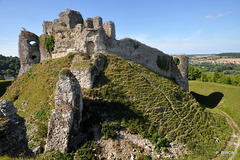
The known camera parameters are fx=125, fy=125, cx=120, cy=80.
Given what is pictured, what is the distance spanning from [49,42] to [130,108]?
18.2 meters

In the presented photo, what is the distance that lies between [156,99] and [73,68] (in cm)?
1121

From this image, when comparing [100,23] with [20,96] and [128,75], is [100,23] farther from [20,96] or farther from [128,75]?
[20,96]

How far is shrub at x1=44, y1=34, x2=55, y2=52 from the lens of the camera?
21.6 metres

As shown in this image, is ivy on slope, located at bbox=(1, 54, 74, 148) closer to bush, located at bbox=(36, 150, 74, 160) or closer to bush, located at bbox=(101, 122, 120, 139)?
bush, located at bbox=(36, 150, 74, 160)

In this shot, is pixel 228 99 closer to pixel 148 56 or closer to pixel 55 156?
pixel 148 56

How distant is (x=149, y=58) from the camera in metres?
24.2

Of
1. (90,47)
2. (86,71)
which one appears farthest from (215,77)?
(86,71)

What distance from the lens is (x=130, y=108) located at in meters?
14.1

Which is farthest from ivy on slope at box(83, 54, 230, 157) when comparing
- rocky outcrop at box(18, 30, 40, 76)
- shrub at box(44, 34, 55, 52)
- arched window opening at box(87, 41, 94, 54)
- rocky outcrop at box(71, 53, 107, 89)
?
rocky outcrop at box(18, 30, 40, 76)

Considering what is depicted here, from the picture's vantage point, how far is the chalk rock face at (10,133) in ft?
23.2

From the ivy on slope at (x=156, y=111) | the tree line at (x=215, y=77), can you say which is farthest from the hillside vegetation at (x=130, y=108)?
the tree line at (x=215, y=77)

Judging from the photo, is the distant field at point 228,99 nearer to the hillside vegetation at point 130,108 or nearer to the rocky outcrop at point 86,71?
the hillside vegetation at point 130,108

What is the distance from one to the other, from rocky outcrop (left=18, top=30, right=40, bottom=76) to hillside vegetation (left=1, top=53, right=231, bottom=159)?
4406 mm

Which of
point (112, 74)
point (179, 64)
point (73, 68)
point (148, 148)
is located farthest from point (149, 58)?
point (148, 148)
